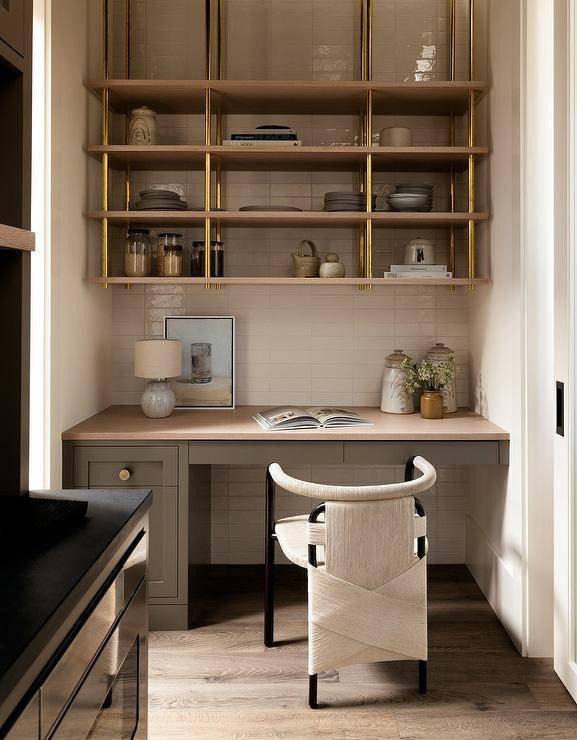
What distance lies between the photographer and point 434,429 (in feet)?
9.10

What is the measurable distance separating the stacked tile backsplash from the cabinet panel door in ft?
7.24

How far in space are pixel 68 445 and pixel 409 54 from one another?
7.92 feet

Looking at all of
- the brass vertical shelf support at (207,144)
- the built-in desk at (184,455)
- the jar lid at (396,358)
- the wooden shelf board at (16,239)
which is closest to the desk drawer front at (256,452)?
the built-in desk at (184,455)

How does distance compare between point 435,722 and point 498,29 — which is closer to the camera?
point 435,722

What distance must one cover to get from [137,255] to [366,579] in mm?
1744

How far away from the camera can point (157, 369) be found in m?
3.00

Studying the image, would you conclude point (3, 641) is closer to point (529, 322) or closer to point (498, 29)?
point (529, 322)

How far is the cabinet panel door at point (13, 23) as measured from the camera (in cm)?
109

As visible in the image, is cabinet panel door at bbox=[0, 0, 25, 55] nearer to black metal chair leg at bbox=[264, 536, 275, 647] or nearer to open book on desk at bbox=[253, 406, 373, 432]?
open book on desk at bbox=[253, 406, 373, 432]

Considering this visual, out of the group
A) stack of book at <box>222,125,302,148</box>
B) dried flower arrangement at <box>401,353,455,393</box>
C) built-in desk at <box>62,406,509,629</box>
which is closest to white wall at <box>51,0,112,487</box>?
built-in desk at <box>62,406,509,629</box>

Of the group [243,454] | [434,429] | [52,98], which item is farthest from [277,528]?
[52,98]

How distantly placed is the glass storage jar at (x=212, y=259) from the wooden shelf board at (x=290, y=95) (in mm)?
658

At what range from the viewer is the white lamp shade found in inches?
118

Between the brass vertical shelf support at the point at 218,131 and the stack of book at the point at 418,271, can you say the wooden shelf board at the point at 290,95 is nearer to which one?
the brass vertical shelf support at the point at 218,131
